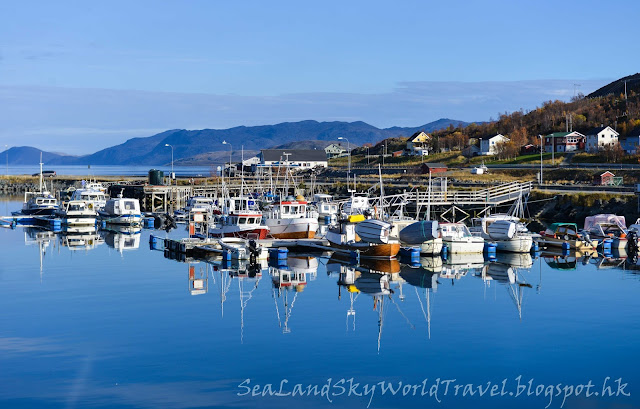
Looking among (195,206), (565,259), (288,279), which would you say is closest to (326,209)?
(195,206)

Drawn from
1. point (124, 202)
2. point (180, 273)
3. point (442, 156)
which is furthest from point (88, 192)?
point (442, 156)

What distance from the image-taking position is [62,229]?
77750 mm

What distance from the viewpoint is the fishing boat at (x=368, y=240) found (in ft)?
166

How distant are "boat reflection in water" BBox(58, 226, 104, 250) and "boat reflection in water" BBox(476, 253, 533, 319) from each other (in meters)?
30.3

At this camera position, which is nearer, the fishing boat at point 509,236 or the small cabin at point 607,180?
the fishing boat at point 509,236

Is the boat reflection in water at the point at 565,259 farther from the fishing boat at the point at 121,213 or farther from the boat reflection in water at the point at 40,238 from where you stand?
the fishing boat at the point at 121,213

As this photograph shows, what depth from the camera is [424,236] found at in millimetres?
52781

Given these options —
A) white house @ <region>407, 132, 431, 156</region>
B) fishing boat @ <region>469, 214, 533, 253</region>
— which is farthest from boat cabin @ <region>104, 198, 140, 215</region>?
white house @ <region>407, 132, 431, 156</region>

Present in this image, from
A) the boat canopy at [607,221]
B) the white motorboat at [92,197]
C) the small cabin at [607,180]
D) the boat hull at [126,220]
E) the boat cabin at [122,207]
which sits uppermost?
the small cabin at [607,180]

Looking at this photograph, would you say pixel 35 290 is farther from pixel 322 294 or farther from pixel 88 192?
pixel 88 192

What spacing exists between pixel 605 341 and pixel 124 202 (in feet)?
199

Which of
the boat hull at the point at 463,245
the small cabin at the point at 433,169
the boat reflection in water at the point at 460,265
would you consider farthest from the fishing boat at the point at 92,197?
the small cabin at the point at 433,169

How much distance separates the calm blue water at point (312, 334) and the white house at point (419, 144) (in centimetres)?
11939

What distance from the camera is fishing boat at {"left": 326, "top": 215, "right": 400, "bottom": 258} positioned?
5072 centimetres
